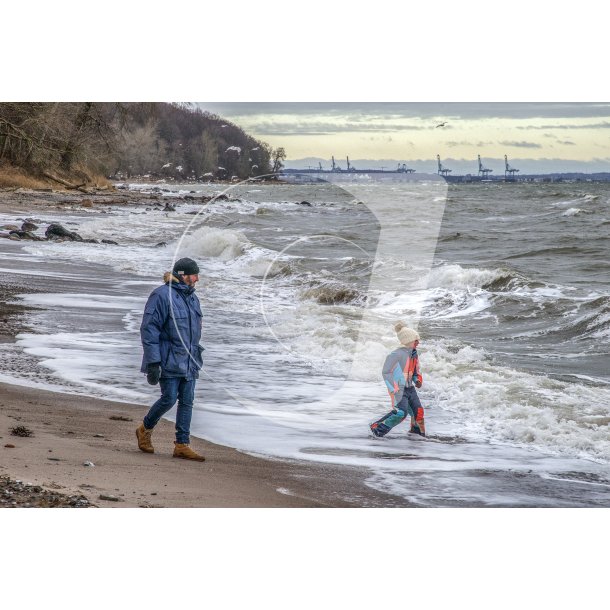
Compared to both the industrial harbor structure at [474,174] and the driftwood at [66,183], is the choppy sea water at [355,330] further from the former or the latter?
the driftwood at [66,183]

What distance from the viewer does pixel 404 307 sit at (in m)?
9.82

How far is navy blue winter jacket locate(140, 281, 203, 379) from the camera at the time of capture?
529cm

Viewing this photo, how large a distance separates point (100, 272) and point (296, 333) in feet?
8.95

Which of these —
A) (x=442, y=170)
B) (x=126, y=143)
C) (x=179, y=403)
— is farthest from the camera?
(x=126, y=143)

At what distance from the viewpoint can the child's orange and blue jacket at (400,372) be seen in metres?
6.32

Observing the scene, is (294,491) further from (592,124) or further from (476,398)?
(592,124)

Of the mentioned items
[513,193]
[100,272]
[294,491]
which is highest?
[513,193]

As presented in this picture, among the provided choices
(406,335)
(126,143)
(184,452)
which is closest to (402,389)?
(406,335)

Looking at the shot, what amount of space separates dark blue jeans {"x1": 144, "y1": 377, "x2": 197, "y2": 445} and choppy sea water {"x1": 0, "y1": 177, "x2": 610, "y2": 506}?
54cm

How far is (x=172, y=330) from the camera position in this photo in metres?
5.36

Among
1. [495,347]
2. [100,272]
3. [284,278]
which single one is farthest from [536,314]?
[100,272]

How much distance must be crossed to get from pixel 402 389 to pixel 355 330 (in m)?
2.16

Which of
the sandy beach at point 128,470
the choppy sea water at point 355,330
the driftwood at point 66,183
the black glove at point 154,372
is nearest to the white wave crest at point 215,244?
the choppy sea water at point 355,330

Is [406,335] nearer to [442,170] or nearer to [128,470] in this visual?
[442,170]
